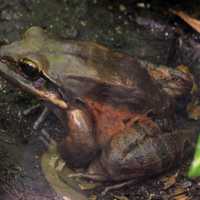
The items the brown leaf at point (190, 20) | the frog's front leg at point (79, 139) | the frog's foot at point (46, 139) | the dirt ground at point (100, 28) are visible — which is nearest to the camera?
the frog's front leg at point (79, 139)

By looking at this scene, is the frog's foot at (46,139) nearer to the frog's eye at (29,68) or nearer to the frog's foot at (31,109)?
the frog's foot at (31,109)

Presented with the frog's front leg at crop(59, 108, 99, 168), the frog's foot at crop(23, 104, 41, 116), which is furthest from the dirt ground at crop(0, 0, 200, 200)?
the frog's front leg at crop(59, 108, 99, 168)

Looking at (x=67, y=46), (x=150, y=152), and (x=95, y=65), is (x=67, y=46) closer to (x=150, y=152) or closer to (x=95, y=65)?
(x=95, y=65)

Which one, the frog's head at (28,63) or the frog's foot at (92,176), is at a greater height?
the frog's head at (28,63)

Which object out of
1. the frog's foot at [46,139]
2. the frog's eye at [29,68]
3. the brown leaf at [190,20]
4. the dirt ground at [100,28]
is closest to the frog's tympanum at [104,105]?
the frog's eye at [29,68]

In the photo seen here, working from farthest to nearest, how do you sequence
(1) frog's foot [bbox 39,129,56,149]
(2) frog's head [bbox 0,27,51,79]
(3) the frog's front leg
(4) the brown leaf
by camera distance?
(4) the brown leaf
(1) frog's foot [bbox 39,129,56,149]
(3) the frog's front leg
(2) frog's head [bbox 0,27,51,79]

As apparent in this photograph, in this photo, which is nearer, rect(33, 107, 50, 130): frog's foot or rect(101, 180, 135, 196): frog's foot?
rect(101, 180, 135, 196): frog's foot

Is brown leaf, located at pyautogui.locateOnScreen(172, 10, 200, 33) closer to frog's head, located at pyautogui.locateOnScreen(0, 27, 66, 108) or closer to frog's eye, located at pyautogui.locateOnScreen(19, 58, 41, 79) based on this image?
frog's head, located at pyautogui.locateOnScreen(0, 27, 66, 108)

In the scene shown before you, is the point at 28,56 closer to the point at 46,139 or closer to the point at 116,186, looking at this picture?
the point at 46,139
